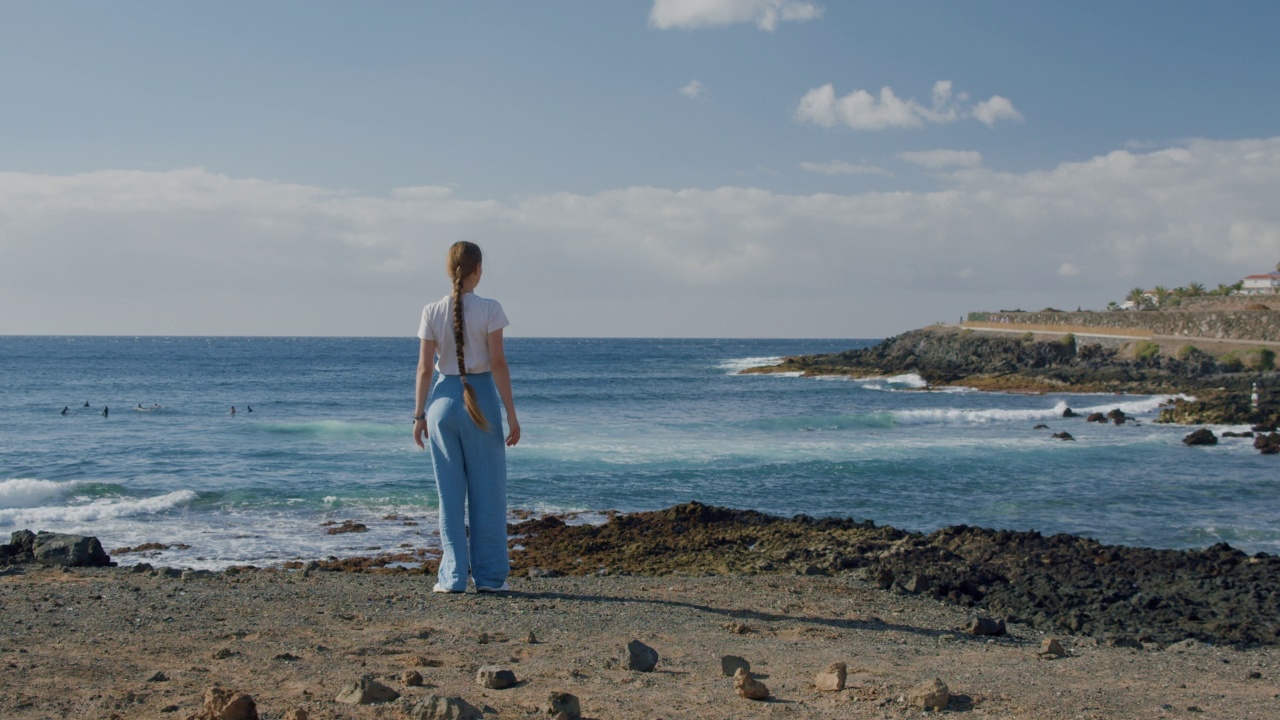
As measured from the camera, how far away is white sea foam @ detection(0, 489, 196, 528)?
13.4 metres

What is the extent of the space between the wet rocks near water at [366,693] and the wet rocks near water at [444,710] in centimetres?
25

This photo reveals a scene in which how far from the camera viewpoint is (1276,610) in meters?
8.64

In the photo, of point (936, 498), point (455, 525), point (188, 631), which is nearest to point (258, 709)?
point (188, 631)

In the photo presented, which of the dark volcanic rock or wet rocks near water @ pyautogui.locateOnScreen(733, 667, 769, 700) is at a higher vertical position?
wet rocks near water @ pyautogui.locateOnScreen(733, 667, 769, 700)

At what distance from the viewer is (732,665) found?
491cm

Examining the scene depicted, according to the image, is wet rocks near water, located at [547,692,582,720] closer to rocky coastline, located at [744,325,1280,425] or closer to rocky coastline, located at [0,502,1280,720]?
rocky coastline, located at [0,502,1280,720]

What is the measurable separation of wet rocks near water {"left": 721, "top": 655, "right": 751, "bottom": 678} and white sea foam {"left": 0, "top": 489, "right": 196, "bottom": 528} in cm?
1191

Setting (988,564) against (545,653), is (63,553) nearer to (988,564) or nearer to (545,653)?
(545,653)

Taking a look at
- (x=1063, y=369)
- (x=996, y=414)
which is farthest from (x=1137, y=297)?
(x=996, y=414)

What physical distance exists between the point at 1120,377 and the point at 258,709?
48.0 metres

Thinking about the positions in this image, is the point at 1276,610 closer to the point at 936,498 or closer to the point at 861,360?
the point at 936,498

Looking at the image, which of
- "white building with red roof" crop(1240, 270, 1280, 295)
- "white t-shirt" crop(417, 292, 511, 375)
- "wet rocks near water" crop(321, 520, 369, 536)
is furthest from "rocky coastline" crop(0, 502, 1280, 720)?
"white building with red roof" crop(1240, 270, 1280, 295)

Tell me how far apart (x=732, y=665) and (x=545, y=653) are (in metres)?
1.06

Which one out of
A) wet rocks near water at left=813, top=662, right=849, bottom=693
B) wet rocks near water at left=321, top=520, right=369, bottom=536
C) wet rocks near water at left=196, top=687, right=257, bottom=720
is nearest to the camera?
wet rocks near water at left=196, top=687, right=257, bottom=720
